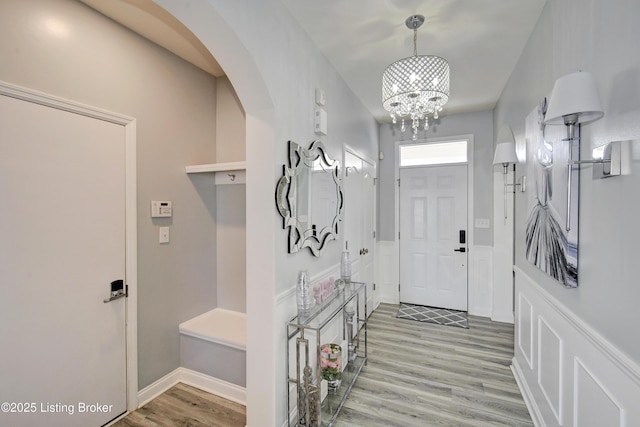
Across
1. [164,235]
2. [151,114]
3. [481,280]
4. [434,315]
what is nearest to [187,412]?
[164,235]

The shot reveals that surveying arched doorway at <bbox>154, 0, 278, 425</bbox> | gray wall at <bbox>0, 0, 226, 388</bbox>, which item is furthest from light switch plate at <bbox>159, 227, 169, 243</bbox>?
arched doorway at <bbox>154, 0, 278, 425</bbox>

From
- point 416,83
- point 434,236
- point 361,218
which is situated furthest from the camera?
point 434,236

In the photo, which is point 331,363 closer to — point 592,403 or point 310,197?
point 310,197

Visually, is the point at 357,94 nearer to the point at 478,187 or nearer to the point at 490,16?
the point at 490,16

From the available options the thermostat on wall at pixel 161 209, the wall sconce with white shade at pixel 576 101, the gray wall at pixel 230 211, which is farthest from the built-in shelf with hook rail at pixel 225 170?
the wall sconce with white shade at pixel 576 101

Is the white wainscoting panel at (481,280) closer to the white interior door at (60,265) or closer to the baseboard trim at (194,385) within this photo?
the baseboard trim at (194,385)

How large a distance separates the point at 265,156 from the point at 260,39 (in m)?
0.64

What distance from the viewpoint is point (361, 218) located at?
357 cm

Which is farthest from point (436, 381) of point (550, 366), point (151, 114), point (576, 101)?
point (151, 114)

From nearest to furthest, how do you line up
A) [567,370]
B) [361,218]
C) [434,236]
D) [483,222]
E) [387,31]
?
[567,370], [387,31], [361,218], [483,222], [434,236]

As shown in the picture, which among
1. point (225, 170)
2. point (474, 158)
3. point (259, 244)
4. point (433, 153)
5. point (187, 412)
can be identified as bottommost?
point (187, 412)

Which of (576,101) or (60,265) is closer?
(576,101)

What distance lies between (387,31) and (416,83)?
584mm

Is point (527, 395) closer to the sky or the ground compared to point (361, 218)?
closer to the ground
